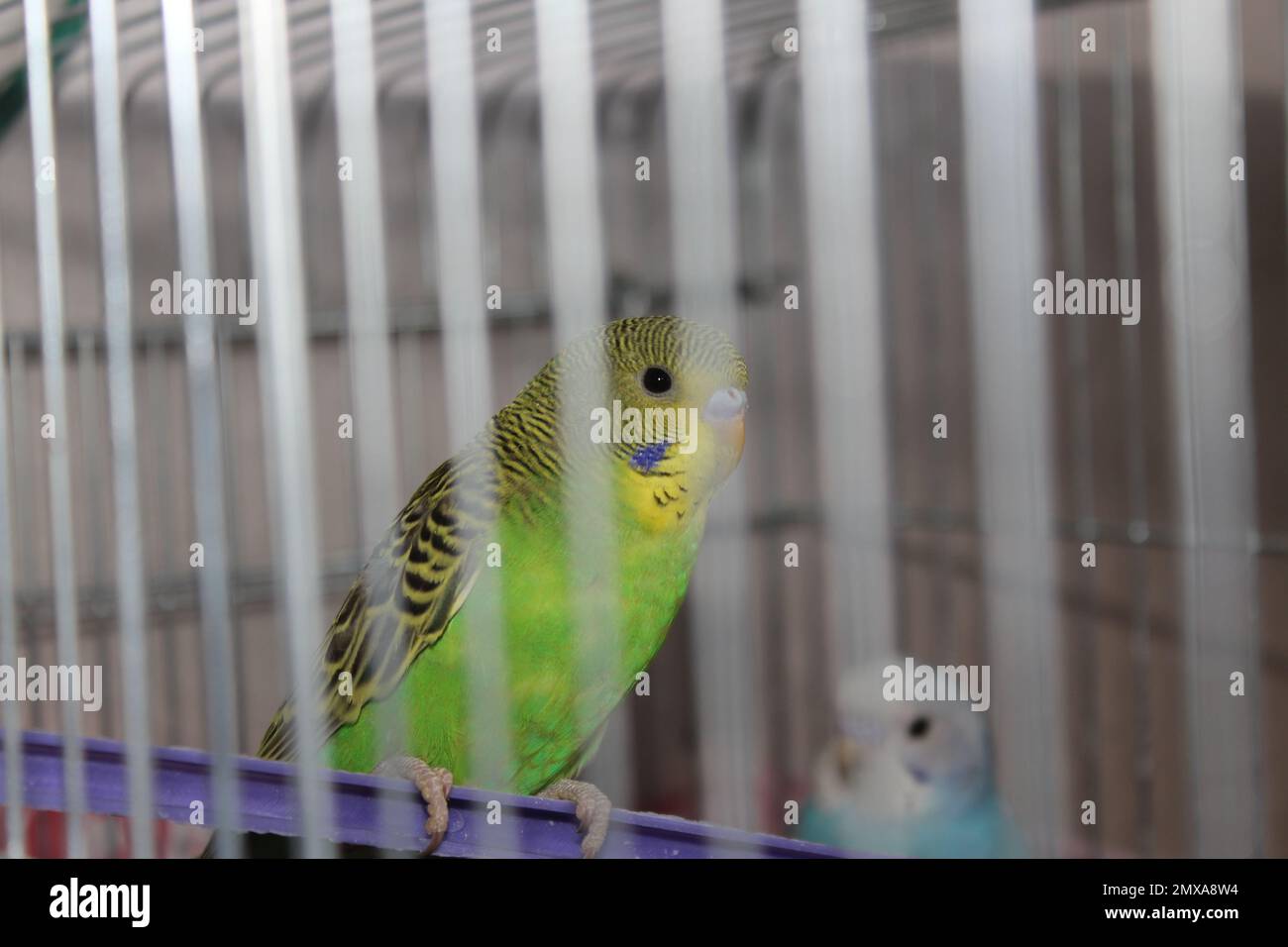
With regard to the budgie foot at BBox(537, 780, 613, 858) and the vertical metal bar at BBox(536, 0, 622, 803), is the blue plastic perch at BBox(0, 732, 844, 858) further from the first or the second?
the vertical metal bar at BBox(536, 0, 622, 803)

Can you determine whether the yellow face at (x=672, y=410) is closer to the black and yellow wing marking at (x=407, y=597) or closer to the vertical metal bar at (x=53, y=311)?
the black and yellow wing marking at (x=407, y=597)

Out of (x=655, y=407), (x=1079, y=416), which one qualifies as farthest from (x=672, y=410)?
(x=1079, y=416)

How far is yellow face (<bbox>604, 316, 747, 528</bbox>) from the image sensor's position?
0.70 metres

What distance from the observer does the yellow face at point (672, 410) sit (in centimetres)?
70

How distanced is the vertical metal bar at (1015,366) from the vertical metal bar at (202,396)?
0.50 metres

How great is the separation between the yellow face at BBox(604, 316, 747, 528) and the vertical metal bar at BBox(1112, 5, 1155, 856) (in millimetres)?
771

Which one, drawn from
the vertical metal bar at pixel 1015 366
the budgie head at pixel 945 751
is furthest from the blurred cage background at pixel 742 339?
the budgie head at pixel 945 751

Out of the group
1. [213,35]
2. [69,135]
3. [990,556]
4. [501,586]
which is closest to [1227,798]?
[990,556]

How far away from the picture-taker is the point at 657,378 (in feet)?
2.33

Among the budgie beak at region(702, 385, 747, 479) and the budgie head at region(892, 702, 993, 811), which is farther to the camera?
the budgie head at region(892, 702, 993, 811)

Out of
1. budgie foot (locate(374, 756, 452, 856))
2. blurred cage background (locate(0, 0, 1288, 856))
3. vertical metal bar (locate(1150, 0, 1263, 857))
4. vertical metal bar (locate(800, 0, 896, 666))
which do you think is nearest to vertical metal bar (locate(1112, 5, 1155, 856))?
Answer: blurred cage background (locate(0, 0, 1288, 856))

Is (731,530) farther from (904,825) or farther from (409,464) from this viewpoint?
(409,464)

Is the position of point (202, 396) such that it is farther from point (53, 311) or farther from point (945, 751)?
point (945, 751)

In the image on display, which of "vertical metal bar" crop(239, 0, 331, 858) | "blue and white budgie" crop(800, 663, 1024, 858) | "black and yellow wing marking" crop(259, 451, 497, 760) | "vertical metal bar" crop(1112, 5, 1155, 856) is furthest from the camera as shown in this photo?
"vertical metal bar" crop(1112, 5, 1155, 856)
